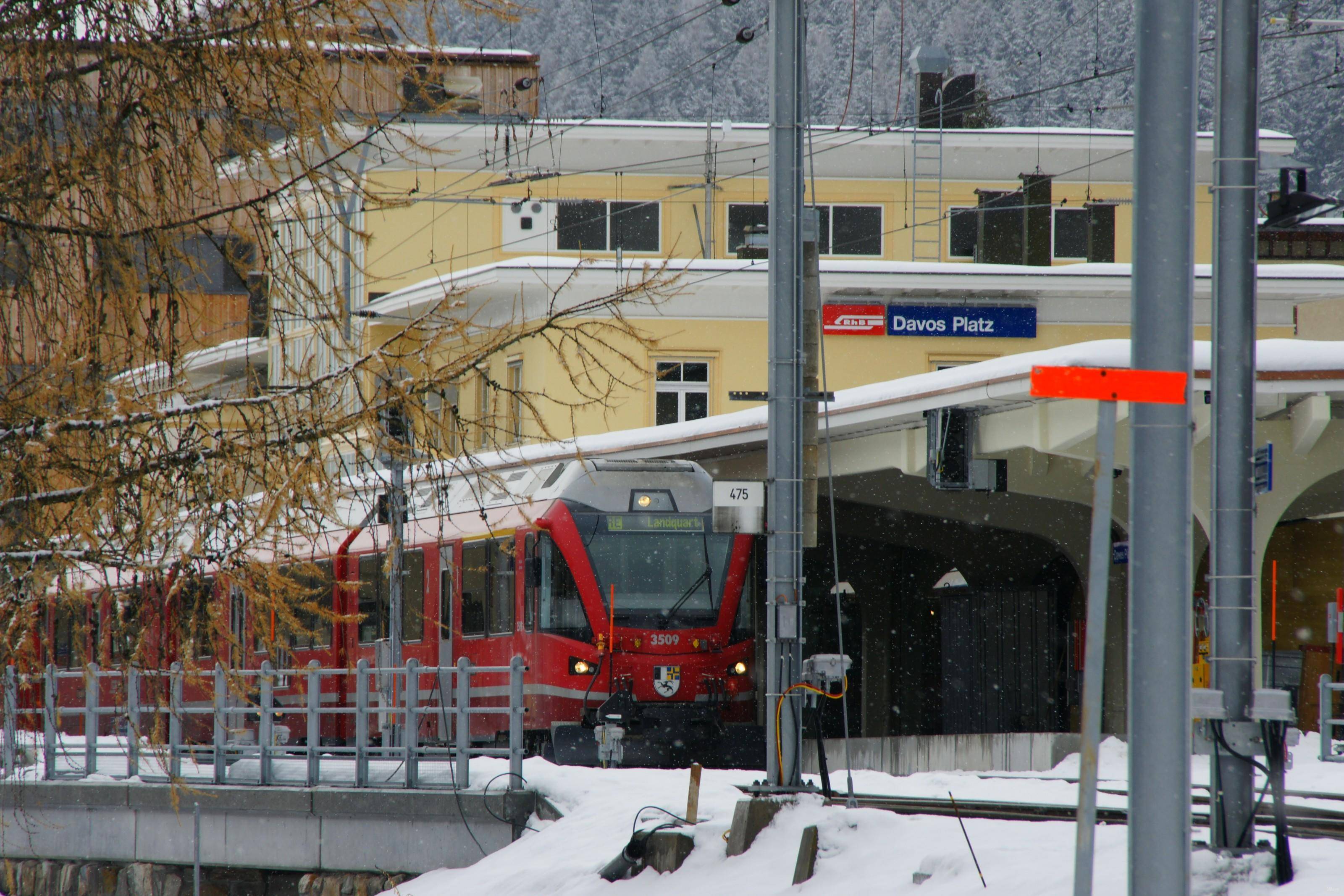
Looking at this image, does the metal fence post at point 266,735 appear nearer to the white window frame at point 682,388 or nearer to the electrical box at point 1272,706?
the electrical box at point 1272,706

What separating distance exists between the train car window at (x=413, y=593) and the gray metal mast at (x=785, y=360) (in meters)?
8.91

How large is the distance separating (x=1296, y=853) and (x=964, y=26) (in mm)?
62914

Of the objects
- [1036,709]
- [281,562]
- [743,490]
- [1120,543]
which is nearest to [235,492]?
[281,562]

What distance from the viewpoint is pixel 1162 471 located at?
18.6 feet

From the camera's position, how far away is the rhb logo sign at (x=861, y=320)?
3278cm

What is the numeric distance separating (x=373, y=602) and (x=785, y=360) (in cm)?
1061

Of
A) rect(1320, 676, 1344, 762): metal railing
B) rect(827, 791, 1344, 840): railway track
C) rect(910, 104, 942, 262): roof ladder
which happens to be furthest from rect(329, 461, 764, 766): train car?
rect(910, 104, 942, 262): roof ladder

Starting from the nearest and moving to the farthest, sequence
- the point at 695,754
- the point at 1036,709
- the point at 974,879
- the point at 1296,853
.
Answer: the point at 1296,853, the point at 974,879, the point at 695,754, the point at 1036,709

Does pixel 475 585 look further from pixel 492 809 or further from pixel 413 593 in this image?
pixel 492 809

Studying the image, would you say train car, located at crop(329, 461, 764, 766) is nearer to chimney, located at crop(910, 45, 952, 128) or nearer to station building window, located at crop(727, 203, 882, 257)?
station building window, located at crop(727, 203, 882, 257)

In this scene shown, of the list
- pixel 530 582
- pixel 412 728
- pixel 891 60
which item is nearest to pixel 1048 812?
pixel 412 728

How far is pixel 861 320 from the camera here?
32.8 m

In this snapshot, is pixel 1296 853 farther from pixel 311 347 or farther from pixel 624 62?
pixel 624 62

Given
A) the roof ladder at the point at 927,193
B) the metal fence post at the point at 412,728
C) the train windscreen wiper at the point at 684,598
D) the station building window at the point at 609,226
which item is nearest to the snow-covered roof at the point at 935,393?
the train windscreen wiper at the point at 684,598
